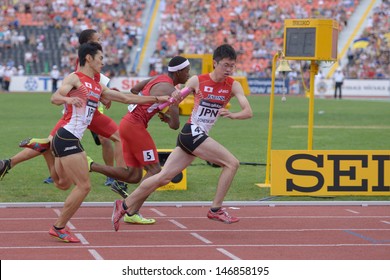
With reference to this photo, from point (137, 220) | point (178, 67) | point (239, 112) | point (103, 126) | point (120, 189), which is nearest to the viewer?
point (239, 112)

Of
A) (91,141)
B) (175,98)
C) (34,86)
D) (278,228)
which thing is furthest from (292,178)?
(34,86)

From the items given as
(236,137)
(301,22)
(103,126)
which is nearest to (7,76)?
(236,137)

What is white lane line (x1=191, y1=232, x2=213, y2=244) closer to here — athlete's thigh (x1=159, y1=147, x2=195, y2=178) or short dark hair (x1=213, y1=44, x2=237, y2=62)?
athlete's thigh (x1=159, y1=147, x2=195, y2=178)

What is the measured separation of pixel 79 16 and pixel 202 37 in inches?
294

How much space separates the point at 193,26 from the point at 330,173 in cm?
4346

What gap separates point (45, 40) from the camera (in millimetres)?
53594

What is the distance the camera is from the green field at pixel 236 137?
13.3m

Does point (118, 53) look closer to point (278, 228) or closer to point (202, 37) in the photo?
point (202, 37)

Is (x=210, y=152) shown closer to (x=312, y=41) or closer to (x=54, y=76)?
(x=312, y=41)

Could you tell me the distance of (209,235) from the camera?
9859 mm

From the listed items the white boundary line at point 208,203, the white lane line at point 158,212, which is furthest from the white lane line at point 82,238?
the white boundary line at point 208,203

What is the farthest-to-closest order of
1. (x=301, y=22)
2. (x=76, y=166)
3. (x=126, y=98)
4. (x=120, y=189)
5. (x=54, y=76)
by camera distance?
(x=54, y=76), (x=301, y=22), (x=120, y=189), (x=126, y=98), (x=76, y=166)

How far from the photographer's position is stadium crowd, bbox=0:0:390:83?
171ft

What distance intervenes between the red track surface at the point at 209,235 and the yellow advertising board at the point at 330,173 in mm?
783
